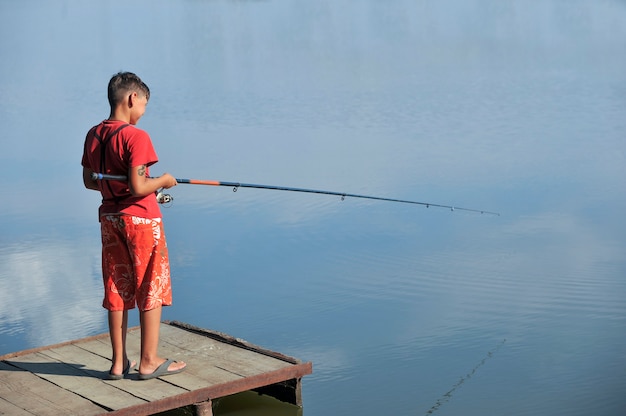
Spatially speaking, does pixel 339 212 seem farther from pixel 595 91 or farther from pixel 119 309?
pixel 595 91

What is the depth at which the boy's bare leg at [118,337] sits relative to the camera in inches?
156

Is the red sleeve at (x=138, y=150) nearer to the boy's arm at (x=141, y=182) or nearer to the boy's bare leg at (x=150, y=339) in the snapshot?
the boy's arm at (x=141, y=182)

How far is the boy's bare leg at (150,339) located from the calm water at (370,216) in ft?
1.94

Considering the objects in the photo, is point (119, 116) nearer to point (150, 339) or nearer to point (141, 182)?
point (141, 182)

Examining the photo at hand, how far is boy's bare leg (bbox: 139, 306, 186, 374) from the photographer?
3951 millimetres

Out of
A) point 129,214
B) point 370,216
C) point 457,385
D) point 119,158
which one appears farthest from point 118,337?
point 370,216

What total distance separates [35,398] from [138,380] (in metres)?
0.39

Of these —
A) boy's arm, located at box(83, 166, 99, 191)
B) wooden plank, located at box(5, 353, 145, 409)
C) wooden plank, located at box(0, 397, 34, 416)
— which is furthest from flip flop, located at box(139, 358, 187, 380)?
boy's arm, located at box(83, 166, 99, 191)

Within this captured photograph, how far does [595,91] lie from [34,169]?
713cm

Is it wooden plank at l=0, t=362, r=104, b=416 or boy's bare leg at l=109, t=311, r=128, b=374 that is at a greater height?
boy's bare leg at l=109, t=311, r=128, b=374

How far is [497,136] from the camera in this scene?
416 inches

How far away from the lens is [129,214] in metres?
3.82

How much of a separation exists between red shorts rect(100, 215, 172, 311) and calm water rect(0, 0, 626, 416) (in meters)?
0.87

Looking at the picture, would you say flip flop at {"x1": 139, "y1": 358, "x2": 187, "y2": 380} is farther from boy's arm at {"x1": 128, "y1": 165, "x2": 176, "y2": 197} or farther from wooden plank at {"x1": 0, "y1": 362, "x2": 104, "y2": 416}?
boy's arm at {"x1": 128, "y1": 165, "x2": 176, "y2": 197}
